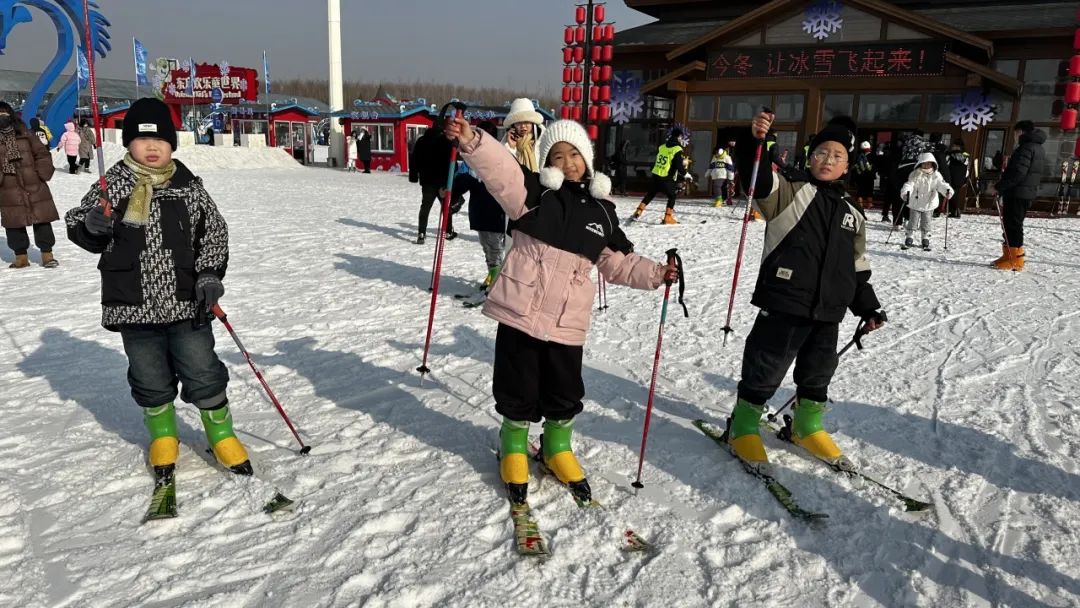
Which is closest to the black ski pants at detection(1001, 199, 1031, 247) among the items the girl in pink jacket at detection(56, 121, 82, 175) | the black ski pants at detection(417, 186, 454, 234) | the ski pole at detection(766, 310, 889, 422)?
the ski pole at detection(766, 310, 889, 422)

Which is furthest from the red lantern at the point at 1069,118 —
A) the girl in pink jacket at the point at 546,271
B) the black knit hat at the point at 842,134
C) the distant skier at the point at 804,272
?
the girl in pink jacket at the point at 546,271

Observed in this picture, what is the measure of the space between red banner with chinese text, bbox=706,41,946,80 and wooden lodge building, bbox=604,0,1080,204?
3 cm

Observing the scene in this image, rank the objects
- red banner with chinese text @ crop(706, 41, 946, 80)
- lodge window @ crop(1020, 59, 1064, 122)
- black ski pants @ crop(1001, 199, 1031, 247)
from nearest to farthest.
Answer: black ski pants @ crop(1001, 199, 1031, 247), lodge window @ crop(1020, 59, 1064, 122), red banner with chinese text @ crop(706, 41, 946, 80)

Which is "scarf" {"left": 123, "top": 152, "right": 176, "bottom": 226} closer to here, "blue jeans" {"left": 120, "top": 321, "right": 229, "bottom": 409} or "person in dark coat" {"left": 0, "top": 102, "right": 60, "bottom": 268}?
"blue jeans" {"left": 120, "top": 321, "right": 229, "bottom": 409}

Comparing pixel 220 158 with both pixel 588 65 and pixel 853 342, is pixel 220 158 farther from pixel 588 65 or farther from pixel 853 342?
pixel 853 342

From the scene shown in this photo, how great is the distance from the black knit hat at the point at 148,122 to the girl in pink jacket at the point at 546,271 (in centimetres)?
121

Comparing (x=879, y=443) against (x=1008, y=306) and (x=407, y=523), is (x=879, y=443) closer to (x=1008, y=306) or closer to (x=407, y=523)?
(x=407, y=523)

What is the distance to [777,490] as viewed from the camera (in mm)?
3135

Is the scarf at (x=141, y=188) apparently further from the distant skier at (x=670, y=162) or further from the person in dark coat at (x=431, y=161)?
the distant skier at (x=670, y=162)

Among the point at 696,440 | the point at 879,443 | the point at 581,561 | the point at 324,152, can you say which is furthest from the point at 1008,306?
the point at 324,152

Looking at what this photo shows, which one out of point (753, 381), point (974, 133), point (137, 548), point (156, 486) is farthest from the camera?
point (974, 133)

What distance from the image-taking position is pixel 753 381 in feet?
10.9

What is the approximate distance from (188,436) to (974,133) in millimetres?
17986

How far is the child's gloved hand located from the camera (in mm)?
2721
